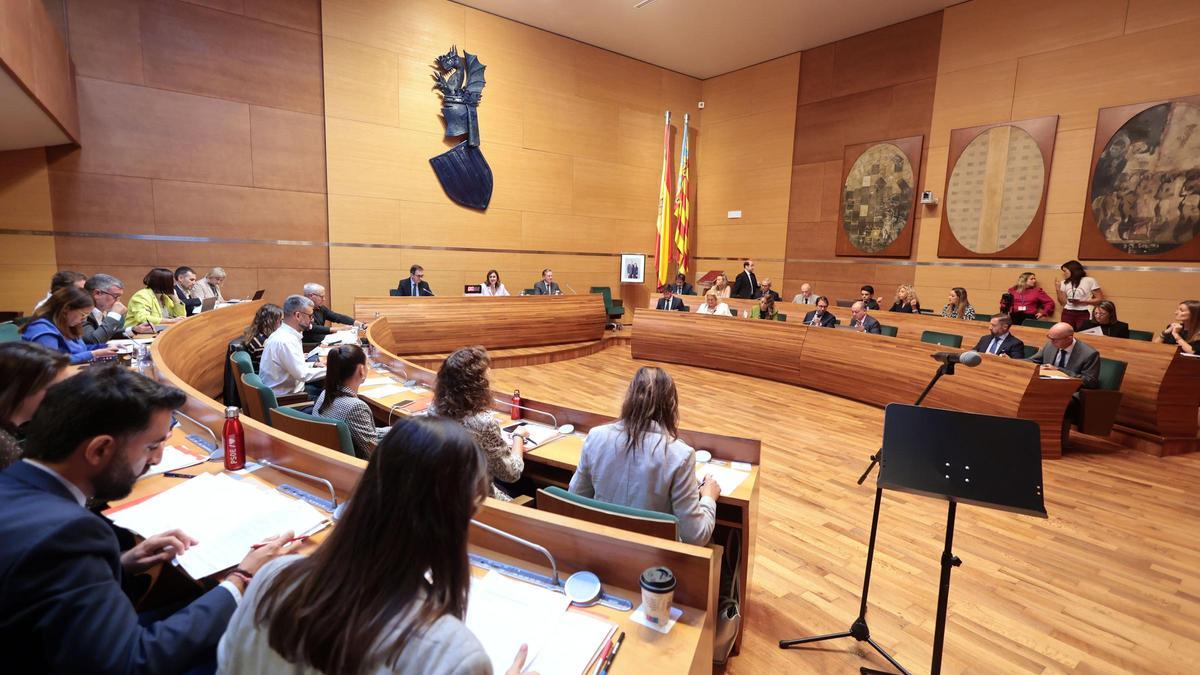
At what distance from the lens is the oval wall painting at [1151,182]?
245 inches

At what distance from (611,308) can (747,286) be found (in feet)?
8.17

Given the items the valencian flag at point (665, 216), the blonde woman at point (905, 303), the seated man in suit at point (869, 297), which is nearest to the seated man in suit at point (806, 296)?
the seated man in suit at point (869, 297)

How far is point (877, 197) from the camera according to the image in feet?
29.9

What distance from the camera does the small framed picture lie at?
441 inches

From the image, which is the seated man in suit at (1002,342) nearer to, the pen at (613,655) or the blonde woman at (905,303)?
the blonde woman at (905,303)

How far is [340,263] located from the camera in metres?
8.16

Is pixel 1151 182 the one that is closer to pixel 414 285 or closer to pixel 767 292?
pixel 767 292

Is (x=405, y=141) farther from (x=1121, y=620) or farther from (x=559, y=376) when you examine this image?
(x=1121, y=620)

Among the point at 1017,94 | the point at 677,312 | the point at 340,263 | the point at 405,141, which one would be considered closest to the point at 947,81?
the point at 1017,94

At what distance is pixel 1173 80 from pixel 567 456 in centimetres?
849

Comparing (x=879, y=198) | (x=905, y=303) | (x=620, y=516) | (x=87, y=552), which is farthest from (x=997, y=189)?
(x=87, y=552)

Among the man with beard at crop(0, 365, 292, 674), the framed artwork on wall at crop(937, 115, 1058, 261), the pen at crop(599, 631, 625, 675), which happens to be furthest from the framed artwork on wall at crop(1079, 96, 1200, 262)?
the man with beard at crop(0, 365, 292, 674)

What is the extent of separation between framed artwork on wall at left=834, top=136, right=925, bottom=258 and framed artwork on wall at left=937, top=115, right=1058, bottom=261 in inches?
20.5

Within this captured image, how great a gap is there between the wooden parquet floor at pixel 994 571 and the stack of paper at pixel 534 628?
117cm
